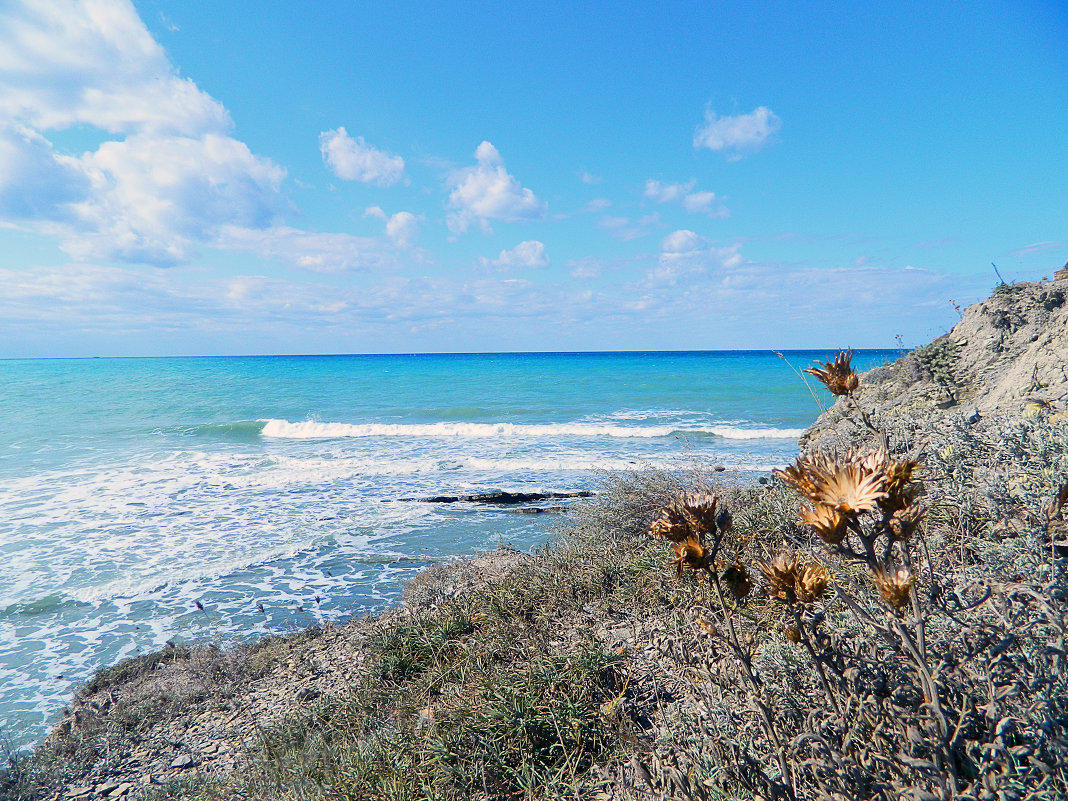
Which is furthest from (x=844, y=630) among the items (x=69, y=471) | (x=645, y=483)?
(x=69, y=471)

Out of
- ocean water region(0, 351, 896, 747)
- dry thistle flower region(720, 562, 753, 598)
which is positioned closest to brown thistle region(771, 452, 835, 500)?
dry thistle flower region(720, 562, 753, 598)

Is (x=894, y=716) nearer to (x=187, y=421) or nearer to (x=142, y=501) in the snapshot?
(x=142, y=501)

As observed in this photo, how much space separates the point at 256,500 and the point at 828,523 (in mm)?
12465

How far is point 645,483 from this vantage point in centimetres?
561

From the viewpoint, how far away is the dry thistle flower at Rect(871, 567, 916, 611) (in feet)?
3.51

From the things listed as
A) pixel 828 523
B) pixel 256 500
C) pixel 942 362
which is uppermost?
pixel 942 362

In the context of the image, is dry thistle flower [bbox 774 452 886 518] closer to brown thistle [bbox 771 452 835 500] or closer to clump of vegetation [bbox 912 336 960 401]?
brown thistle [bbox 771 452 835 500]

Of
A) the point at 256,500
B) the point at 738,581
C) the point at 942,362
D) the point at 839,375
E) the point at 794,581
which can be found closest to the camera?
the point at 794,581

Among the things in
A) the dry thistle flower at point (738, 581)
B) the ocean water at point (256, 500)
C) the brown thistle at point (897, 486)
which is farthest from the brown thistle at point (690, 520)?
the ocean water at point (256, 500)

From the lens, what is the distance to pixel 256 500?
38.0 ft

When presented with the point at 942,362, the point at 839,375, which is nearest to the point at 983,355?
the point at 942,362

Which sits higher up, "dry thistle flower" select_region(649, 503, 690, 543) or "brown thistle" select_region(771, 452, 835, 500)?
"brown thistle" select_region(771, 452, 835, 500)

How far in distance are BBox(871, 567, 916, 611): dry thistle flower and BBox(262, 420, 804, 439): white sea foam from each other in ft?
60.1

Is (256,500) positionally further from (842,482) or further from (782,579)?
(842,482)
